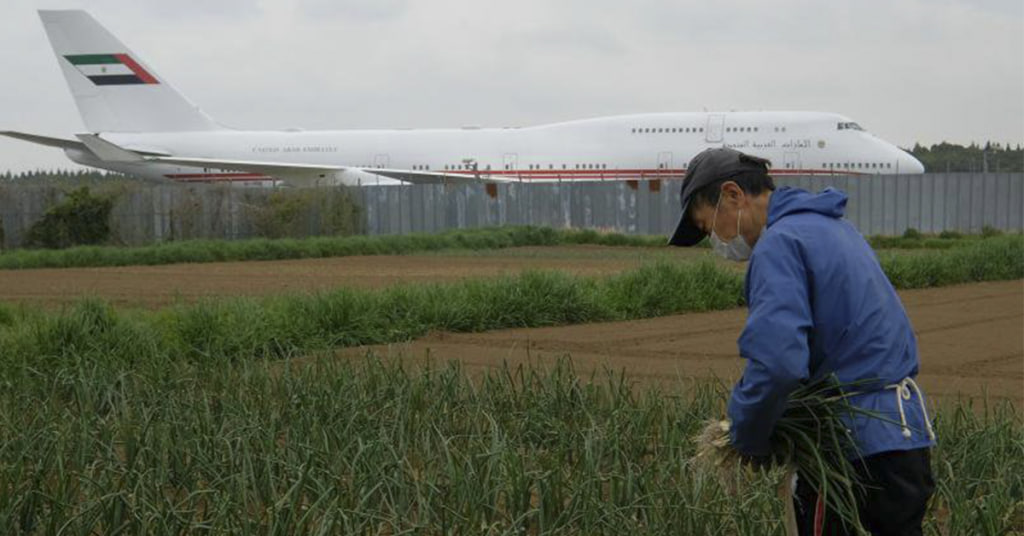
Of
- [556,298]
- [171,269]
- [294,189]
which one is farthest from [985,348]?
[294,189]

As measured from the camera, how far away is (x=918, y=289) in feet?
51.9

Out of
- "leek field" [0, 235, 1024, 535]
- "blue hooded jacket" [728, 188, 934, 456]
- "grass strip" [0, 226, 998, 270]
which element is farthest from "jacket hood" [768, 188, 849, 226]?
"grass strip" [0, 226, 998, 270]

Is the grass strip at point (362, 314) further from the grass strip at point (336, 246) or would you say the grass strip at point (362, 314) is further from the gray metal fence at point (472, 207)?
the gray metal fence at point (472, 207)

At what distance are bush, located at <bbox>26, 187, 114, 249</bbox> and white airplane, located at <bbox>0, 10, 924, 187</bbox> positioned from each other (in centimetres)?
749

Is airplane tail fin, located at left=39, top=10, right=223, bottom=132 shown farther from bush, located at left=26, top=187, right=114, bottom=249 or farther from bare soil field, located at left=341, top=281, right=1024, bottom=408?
bare soil field, located at left=341, top=281, right=1024, bottom=408

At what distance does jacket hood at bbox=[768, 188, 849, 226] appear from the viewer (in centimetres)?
313

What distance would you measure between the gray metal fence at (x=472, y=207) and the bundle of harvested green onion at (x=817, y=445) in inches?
987

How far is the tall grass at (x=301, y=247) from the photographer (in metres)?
21.6

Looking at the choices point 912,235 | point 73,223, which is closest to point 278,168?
point 73,223

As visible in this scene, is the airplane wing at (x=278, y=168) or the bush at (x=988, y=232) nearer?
the bush at (x=988, y=232)

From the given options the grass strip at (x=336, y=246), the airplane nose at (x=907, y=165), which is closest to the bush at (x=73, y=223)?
the grass strip at (x=336, y=246)

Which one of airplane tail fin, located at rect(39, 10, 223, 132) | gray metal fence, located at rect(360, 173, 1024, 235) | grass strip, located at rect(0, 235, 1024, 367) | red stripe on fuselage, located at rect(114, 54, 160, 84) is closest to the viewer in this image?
grass strip, located at rect(0, 235, 1024, 367)

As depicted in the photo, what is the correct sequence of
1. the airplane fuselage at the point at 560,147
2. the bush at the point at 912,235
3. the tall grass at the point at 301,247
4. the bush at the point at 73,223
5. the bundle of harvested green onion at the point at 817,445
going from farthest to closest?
1. the airplane fuselage at the point at 560,147
2. the bush at the point at 73,223
3. the bush at the point at 912,235
4. the tall grass at the point at 301,247
5. the bundle of harvested green onion at the point at 817,445

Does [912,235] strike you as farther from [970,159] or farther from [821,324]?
[821,324]
